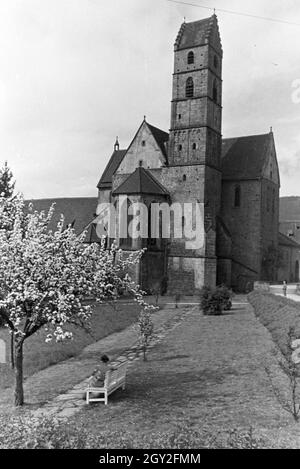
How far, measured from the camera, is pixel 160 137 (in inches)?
1999

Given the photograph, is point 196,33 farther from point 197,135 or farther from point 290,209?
point 290,209

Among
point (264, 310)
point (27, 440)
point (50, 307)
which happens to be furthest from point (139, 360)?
point (264, 310)

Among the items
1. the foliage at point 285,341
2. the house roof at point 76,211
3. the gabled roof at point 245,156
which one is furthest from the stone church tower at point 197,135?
the house roof at point 76,211

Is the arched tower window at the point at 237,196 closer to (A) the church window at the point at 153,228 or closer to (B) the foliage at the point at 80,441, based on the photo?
(A) the church window at the point at 153,228

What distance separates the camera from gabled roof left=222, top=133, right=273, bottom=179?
1975 inches

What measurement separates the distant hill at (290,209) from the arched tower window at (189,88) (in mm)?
32862

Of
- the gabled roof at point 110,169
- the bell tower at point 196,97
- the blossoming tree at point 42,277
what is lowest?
the blossoming tree at point 42,277

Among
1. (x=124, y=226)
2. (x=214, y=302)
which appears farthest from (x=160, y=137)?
(x=214, y=302)

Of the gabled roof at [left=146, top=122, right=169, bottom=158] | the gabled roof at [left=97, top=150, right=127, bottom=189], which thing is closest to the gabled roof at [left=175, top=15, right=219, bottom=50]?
the gabled roof at [left=146, top=122, right=169, bottom=158]

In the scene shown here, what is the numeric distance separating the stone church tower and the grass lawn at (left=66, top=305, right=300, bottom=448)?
23697mm

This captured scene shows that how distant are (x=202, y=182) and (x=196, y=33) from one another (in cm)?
1519

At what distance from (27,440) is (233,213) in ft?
146

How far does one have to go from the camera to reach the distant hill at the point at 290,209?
7256 centimetres
